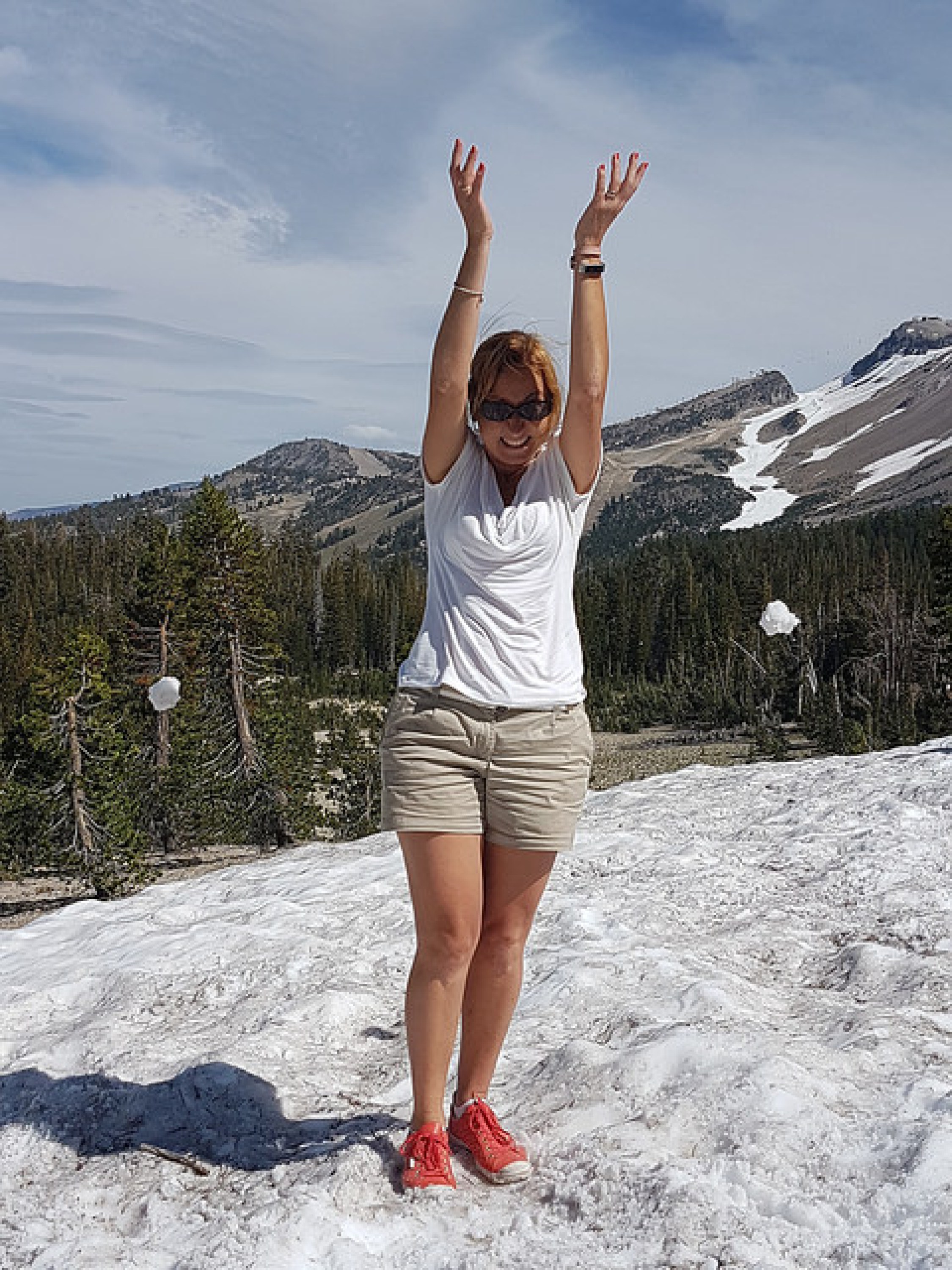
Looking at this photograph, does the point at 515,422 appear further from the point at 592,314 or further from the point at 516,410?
the point at 592,314

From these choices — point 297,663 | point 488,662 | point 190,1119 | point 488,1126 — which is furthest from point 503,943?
point 297,663

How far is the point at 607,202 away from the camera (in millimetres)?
3090

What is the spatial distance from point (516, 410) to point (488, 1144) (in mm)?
2140

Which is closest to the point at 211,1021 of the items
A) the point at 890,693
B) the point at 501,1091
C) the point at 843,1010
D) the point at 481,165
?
the point at 501,1091

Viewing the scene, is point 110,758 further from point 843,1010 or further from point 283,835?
point 843,1010

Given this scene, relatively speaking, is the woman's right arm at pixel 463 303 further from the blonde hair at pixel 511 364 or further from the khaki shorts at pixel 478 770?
the khaki shorts at pixel 478 770

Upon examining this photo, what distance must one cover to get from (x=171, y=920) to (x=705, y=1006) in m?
3.72

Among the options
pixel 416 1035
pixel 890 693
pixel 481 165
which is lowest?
pixel 890 693

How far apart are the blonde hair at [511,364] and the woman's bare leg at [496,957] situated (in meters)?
1.27

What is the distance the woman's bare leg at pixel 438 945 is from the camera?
3.00 m

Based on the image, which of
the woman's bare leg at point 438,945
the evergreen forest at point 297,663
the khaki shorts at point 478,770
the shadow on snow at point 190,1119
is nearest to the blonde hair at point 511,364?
the khaki shorts at point 478,770

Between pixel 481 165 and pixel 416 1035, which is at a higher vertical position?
pixel 481 165

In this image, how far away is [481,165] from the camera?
2977mm

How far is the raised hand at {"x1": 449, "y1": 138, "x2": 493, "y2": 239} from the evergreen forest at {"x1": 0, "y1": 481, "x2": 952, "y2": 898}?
18.1m
